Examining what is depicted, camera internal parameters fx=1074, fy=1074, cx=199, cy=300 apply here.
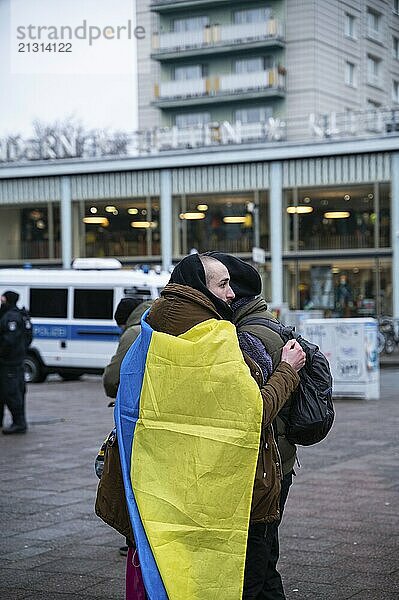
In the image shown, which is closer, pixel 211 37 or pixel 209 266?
pixel 209 266

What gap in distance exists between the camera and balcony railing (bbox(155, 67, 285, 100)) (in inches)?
1898

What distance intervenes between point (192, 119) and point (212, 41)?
590 centimetres

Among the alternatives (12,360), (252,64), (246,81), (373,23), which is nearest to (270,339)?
(12,360)

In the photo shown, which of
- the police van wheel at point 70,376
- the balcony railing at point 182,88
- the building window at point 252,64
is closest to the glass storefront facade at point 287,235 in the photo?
the building window at point 252,64

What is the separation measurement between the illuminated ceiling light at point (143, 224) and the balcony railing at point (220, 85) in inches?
504

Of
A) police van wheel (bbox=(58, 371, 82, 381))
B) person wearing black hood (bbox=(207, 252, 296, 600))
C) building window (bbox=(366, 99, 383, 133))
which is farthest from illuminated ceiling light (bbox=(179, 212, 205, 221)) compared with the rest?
person wearing black hood (bbox=(207, 252, 296, 600))

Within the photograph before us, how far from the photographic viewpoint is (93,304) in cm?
2239

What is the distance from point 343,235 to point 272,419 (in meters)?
31.6

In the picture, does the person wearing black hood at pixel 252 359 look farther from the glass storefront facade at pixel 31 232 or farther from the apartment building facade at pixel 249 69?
the glass storefront facade at pixel 31 232

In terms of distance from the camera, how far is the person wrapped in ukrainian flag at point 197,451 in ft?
12.2

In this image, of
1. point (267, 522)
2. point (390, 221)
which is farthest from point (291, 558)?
point (390, 221)

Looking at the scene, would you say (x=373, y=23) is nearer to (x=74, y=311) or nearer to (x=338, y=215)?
(x=74, y=311)

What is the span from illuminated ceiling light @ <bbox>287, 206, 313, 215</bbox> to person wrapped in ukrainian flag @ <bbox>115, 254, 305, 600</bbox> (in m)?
32.1

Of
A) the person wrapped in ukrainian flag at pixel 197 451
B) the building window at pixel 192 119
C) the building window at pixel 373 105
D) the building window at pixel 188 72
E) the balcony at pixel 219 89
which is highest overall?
the building window at pixel 188 72
